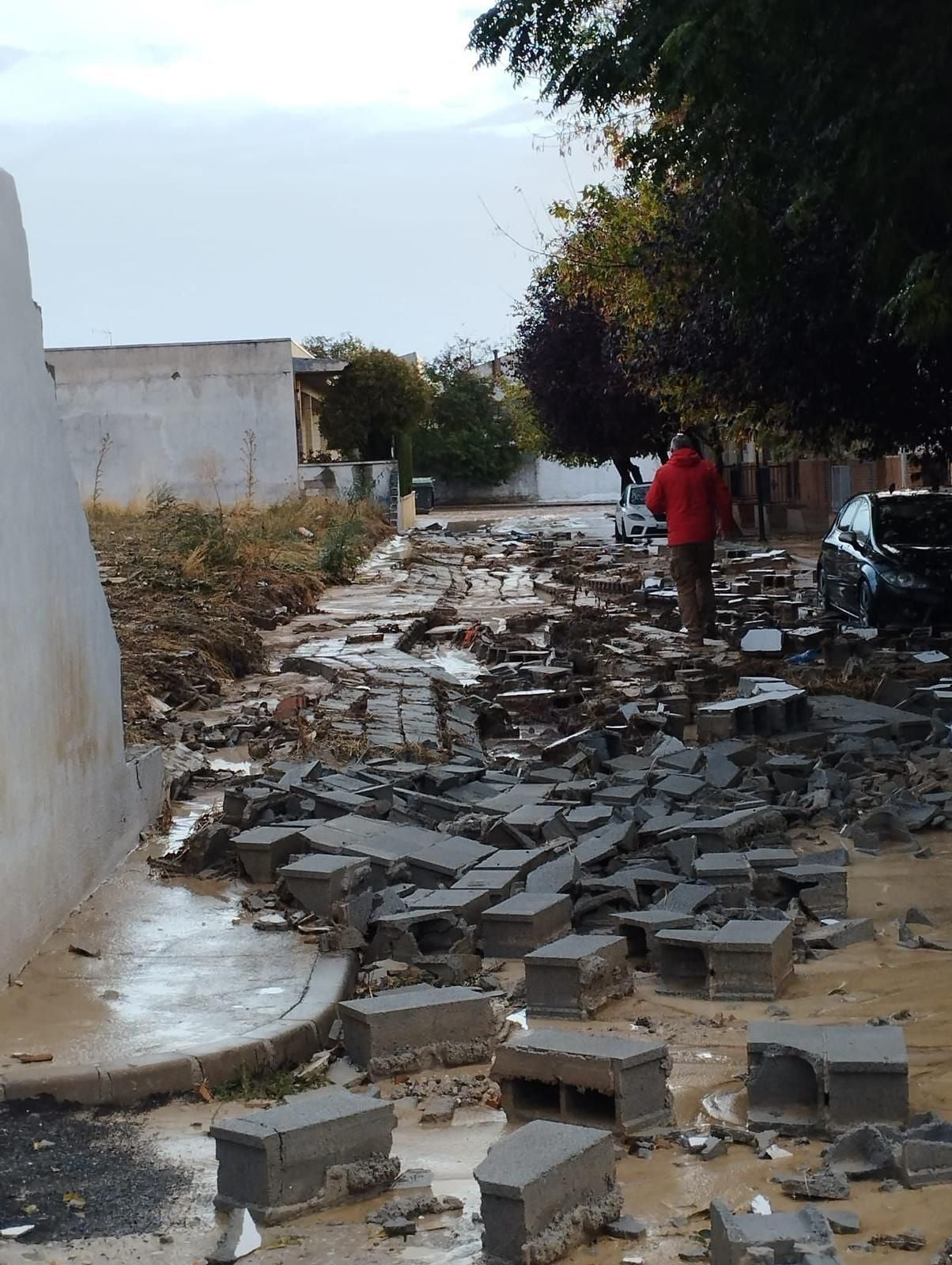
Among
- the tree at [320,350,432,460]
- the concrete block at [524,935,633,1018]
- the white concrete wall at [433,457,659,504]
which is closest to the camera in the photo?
the concrete block at [524,935,633,1018]

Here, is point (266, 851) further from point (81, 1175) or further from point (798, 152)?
point (798, 152)

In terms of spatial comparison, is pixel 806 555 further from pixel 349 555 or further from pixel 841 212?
pixel 841 212

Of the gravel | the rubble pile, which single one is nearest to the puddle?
the rubble pile

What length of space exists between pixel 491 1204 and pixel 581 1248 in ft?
0.85

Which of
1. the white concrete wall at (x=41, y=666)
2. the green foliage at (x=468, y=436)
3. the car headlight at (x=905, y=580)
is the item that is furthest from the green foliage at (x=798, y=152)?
the green foliage at (x=468, y=436)

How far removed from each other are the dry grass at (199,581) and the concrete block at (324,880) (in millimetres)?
4010

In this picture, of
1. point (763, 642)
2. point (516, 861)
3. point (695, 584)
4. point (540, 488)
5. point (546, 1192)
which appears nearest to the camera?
point (546, 1192)

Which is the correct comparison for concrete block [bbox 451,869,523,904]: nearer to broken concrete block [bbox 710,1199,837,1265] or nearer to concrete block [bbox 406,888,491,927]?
concrete block [bbox 406,888,491,927]

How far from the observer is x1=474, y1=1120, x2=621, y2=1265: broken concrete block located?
3289mm

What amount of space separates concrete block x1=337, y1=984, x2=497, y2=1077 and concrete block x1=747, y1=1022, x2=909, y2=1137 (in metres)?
1.03

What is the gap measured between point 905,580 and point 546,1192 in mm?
11909

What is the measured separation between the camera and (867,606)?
14.7 meters

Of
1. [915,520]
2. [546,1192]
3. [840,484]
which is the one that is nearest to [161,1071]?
[546,1192]

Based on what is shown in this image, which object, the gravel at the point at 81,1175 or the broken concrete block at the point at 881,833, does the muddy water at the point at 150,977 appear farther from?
the broken concrete block at the point at 881,833
